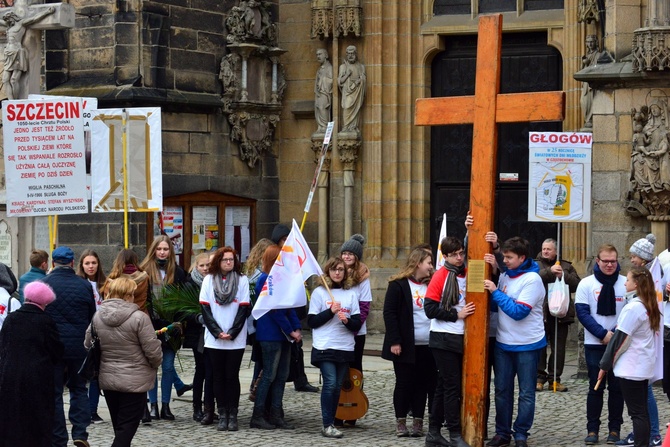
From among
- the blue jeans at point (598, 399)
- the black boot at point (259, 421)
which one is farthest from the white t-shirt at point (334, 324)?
the blue jeans at point (598, 399)

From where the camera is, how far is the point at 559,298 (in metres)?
14.1

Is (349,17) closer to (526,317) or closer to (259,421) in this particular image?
(259,421)

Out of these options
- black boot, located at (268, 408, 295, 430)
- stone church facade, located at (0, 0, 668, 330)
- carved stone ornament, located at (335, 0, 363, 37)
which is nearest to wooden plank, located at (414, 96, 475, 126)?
black boot, located at (268, 408, 295, 430)

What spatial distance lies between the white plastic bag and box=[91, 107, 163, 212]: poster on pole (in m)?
4.05

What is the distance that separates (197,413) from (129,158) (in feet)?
8.58

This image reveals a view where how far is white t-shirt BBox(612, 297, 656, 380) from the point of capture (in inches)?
401

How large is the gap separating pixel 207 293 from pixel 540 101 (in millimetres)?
3296

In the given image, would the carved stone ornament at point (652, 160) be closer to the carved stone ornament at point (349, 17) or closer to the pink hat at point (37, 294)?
the carved stone ornament at point (349, 17)

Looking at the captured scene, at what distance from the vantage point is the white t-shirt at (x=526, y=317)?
35.1 ft

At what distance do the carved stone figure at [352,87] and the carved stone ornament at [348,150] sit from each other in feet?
0.47

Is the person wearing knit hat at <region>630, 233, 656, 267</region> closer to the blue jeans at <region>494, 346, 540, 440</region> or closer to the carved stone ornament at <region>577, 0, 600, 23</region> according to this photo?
the blue jeans at <region>494, 346, 540, 440</region>

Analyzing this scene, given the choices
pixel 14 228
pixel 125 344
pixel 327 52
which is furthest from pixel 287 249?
pixel 327 52

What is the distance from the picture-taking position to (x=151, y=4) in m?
18.3

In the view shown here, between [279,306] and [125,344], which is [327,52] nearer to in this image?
[279,306]
